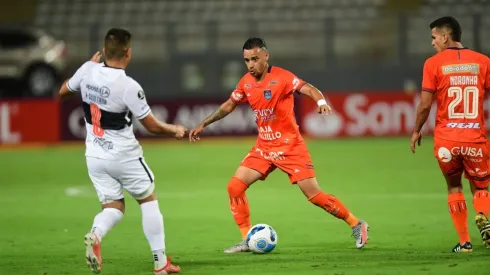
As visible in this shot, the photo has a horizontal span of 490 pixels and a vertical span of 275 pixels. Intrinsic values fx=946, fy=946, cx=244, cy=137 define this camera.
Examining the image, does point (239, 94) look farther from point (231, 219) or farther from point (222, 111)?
point (231, 219)

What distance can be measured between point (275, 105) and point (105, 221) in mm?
2356

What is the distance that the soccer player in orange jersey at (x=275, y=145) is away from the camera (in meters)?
9.47

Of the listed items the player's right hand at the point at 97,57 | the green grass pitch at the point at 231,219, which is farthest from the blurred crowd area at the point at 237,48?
the player's right hand at the point at 97,57

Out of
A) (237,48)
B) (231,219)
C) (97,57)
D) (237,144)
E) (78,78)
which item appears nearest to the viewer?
(78,78)

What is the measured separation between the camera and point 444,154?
8.98 metres

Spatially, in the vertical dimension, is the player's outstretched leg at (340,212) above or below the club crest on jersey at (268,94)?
below

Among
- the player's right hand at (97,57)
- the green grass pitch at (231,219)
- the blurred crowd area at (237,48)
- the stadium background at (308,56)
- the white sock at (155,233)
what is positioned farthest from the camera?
the blurred crowd area at (237,48)

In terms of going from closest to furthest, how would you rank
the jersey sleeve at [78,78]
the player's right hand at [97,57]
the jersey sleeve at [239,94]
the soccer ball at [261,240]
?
the jersey sleeve at [78,78] → the player's right hand at [97,57] → the soccer ball at [261,240] → the jersey sleeve at [239,94]

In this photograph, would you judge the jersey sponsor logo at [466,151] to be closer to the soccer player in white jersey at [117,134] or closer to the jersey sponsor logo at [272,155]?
the jersey sponsor logo at [272,155]

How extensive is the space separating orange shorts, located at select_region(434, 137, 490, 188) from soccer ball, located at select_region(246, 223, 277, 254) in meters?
1.80

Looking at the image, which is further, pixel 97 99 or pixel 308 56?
pixel 308 56

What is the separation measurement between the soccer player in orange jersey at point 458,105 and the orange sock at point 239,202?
1907mm

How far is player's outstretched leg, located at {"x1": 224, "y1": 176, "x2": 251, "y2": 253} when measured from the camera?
9.54 metres

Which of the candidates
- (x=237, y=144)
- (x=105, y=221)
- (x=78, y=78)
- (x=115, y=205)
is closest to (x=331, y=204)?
(x=115, y=205)
